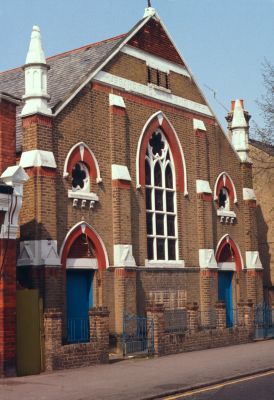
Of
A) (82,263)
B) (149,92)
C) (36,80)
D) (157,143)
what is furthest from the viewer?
(157,143)

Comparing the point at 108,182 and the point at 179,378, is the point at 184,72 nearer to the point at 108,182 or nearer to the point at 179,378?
the point at 108,182

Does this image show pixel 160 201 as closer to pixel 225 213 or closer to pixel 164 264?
pixel 164 264

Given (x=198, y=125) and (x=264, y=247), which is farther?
(x=264, y=247)

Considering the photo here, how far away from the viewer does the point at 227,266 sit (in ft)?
92.0

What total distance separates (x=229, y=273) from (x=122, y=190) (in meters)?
7.68

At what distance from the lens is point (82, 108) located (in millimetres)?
22281

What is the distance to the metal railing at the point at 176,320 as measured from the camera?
24.6 metres

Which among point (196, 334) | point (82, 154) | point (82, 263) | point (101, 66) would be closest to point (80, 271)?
point (82, 263)

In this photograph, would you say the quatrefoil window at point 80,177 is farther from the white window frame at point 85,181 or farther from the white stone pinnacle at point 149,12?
the white stone pinnacle at point 149,12

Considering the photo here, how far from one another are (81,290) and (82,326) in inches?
46.7

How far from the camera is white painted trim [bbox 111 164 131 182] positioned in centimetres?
2284

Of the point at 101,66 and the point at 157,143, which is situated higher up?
the point at 101,66

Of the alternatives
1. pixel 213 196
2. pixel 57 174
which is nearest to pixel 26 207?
pixel 57 174

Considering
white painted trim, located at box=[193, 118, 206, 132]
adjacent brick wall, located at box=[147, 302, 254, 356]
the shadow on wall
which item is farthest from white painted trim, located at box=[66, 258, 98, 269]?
the shadow on wall
